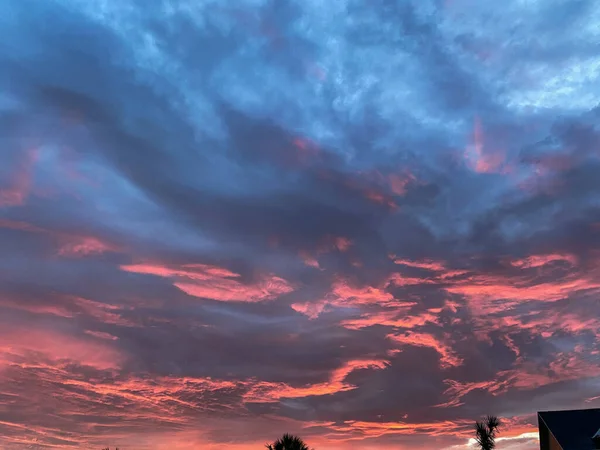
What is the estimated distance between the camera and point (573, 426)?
62.2 metres

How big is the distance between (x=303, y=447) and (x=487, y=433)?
18.7 meters

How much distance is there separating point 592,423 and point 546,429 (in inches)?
252

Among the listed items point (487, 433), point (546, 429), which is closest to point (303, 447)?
point (487, 433)

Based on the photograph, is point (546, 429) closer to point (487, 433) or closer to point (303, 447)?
point (487, 433)

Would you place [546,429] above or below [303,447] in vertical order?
above

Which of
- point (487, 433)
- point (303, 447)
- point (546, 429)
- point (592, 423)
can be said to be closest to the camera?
point (303, 447)

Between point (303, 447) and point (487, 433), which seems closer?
point (303, 447)

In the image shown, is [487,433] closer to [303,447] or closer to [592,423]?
[592,423]

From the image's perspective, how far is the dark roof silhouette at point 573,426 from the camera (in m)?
59.8

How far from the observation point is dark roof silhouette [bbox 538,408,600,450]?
5978 centimetres

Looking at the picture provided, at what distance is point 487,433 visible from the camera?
56.7 metres

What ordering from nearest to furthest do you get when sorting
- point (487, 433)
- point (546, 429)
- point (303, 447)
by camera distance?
point (303, 447)
point (487, 433)
point (546, 429)

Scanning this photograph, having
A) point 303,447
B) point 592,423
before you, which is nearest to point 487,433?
point 592,423

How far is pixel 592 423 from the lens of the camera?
61.6 metres
